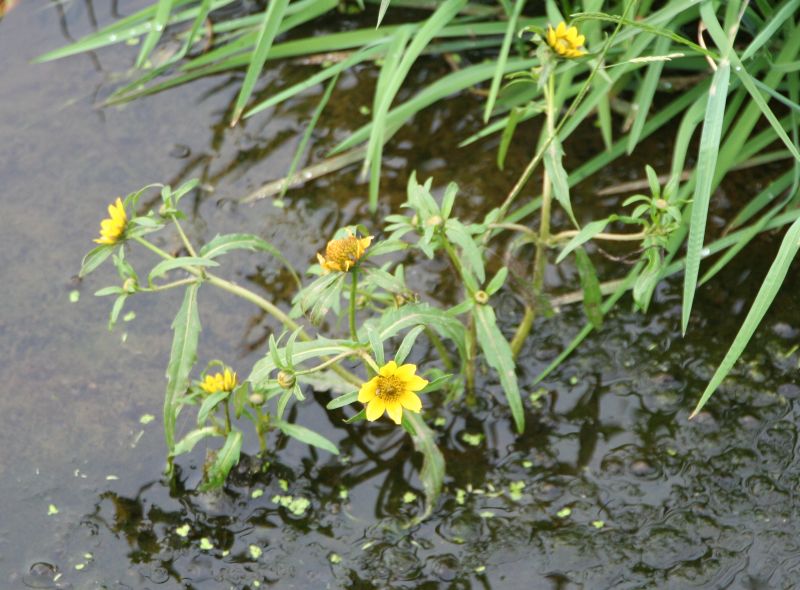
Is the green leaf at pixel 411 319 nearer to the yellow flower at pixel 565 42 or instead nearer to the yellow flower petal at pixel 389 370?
the yellow flower petal at pixel 389 370

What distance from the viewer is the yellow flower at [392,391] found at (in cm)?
187

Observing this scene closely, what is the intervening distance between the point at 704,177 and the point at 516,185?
0.71 meters

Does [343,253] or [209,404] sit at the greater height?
[343,253]

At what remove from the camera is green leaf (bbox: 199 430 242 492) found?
223 cm

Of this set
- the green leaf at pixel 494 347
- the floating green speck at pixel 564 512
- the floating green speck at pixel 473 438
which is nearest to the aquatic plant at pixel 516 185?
the green leaf at pixel 494 347

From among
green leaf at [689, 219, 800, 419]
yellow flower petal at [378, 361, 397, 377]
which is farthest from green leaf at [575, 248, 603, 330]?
yellow flower petal at [378, 361, 397, 377]

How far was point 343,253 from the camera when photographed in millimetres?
1953

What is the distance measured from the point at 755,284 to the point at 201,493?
152 cm

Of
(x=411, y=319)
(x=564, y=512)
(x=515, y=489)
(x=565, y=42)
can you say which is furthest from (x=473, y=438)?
(x=565, y=42)

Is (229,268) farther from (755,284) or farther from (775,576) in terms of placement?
(775,576)

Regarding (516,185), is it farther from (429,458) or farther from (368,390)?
(368,390)

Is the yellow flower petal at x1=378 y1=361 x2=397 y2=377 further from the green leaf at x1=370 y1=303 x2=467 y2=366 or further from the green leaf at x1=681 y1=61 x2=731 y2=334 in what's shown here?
the green leaf at x1=681 y1=61 x2=731 y2=334

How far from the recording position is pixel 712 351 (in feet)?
8.50

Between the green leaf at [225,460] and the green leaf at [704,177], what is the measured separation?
99 centimetres
